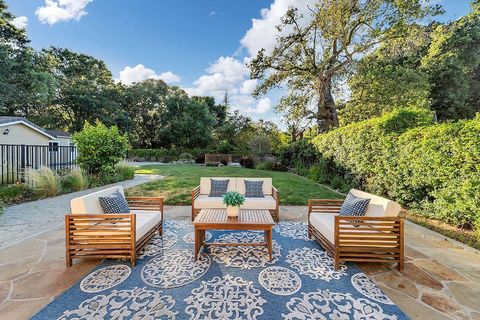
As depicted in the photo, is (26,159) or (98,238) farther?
(26,159)

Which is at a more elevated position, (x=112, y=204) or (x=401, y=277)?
(x=112, y=204)

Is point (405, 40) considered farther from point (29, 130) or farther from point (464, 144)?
point (29, 130)

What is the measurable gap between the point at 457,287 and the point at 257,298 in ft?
7.14

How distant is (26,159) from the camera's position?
7.73 meters

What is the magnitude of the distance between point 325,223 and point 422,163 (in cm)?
304

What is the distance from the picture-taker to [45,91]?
16266 mm

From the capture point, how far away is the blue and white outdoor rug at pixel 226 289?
6.49 ft

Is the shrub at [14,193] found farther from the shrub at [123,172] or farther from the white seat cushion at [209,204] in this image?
the white seat cushion at [209,204]

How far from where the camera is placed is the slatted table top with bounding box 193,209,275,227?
2.99 metres

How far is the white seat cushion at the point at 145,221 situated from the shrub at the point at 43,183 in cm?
476

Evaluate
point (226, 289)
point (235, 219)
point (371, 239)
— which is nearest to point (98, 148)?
point (235, 219)

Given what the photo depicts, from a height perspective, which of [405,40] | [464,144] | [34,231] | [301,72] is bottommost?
[34,231]

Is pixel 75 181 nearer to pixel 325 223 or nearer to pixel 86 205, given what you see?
pixel 86 205

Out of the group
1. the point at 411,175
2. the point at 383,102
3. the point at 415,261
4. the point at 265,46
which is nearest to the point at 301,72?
the point at 265,46
